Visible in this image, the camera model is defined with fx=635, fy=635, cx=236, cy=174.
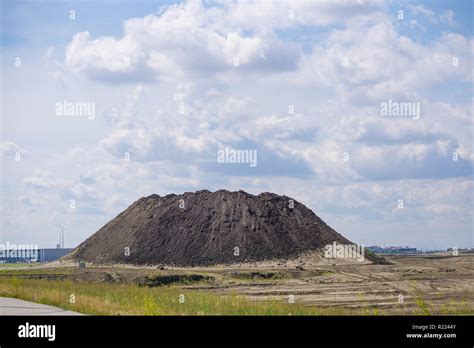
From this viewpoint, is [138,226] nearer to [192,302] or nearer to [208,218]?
[208,218]

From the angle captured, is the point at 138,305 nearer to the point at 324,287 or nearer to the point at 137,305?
the point at 137,305

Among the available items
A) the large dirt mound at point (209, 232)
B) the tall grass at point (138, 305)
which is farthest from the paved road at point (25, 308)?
the large dirt mound at point (209, 232)

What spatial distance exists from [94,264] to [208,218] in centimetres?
1501

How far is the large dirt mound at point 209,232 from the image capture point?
7331 centimetres

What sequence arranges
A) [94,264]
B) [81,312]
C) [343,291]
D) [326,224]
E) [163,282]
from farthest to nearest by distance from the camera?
[326,224], [94,264], [163,282], [343,291], [81,312]

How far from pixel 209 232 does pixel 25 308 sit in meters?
59.8

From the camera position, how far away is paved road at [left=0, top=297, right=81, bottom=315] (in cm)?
1608

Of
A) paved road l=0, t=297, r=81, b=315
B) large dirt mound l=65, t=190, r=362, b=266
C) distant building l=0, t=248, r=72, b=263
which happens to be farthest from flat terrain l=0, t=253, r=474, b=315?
distant building l=0, t=248, r=72, b=263

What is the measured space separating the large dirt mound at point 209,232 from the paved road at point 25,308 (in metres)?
52.6

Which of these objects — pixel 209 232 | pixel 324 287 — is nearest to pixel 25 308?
pixel 324 287

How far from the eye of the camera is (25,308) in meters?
17.2

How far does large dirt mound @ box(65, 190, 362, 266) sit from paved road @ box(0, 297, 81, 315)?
5261 cm
